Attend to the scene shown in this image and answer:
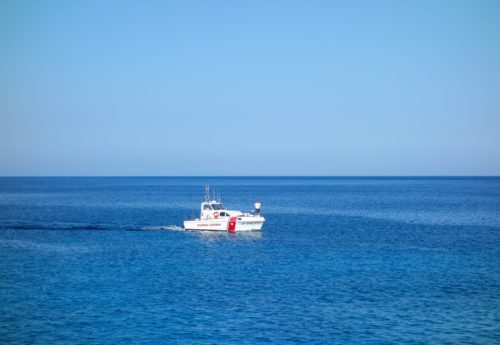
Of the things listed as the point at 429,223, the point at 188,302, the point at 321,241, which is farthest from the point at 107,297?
the point at 429,223

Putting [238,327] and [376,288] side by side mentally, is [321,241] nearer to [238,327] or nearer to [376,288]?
[376,288]

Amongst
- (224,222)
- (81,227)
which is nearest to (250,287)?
(224,222)

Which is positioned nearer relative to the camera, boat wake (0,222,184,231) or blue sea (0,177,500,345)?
blue sea (0,177,500,345)

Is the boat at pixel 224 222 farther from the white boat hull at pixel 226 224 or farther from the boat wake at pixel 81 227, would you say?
the boat wake at pixel 81 227

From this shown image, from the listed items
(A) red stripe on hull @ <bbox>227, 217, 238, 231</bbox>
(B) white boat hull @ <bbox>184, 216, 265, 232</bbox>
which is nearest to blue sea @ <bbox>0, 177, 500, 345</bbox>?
(B) white boat hull @ <bbox>184, 216, 265, 232</bbox>

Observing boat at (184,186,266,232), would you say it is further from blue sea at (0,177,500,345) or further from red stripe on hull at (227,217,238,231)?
blue sea at (0,177,500,345)

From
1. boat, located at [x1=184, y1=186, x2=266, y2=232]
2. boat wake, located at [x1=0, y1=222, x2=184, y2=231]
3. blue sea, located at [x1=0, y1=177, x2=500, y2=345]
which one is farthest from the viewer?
boat wake, located at [x1=0, y1=222, x2=184, y2=231]

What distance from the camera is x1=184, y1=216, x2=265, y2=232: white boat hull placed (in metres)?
83.1

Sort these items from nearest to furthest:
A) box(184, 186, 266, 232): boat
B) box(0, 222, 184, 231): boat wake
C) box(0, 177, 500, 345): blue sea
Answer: box(0, 177, 500, 345): blue sea
box(184, 186, 266, 232): boat
box(0, 222, 184, 231): boat wake

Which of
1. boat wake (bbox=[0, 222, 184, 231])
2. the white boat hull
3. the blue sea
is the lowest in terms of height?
the blue sea

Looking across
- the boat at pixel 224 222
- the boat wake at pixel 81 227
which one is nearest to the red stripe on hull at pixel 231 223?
the boat at pixel 224 222

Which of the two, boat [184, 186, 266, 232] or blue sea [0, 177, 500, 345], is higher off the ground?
boat [184, 186, 266, 232]

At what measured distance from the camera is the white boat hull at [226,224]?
83.1m

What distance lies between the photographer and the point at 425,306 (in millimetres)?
39625
